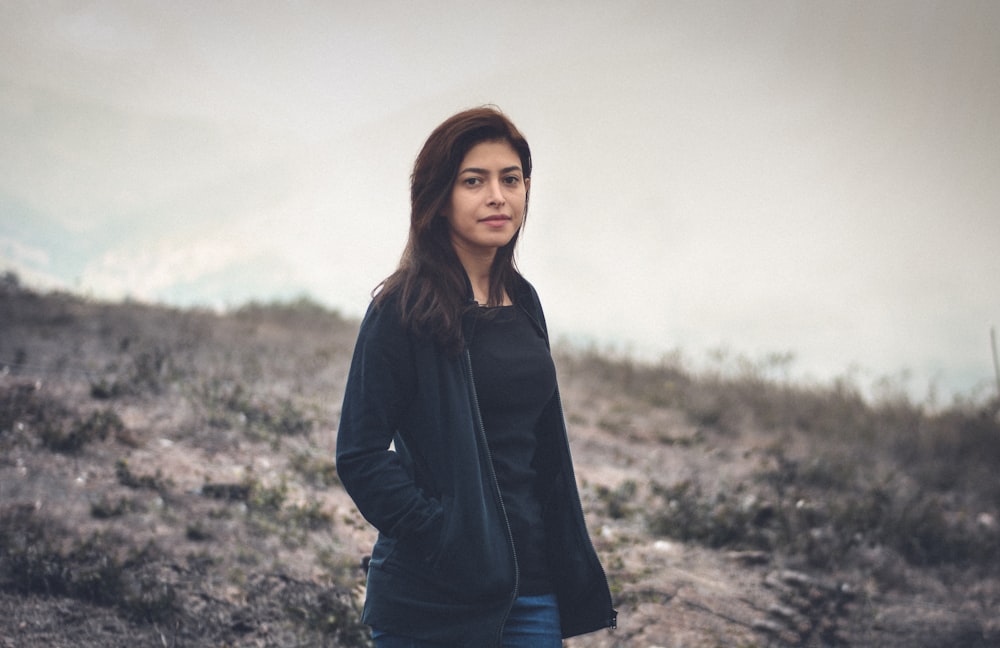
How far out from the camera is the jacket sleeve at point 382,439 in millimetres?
1930

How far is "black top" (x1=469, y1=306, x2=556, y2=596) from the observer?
6.94 ft

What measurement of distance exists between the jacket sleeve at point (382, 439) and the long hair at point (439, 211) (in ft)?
0.40

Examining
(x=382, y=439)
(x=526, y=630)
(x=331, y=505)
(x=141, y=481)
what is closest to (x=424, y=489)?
(x=382, y=439)

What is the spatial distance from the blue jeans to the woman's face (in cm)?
98

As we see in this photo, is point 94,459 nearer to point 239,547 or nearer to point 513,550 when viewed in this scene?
point 239,547

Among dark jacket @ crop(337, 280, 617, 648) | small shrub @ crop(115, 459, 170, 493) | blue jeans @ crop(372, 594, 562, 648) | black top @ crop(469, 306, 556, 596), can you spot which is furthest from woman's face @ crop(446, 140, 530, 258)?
small shrub @ crop(115, 459, 170, 493)

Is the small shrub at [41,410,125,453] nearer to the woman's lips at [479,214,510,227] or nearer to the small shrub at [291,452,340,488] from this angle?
the small shrub at [291,452,340,488]

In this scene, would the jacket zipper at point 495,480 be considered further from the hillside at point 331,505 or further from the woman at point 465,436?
the hillside at point 331,505

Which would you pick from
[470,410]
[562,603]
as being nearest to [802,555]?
[562,603]

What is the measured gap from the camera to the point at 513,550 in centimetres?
203

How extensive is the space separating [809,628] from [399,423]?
4086mm

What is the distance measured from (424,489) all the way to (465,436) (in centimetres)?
19

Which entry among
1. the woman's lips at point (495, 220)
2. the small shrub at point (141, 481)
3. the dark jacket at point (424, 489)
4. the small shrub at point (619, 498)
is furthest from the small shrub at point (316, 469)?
the woman's lips at point (495, 220)

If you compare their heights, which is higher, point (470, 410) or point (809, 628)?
point (470, 410)
